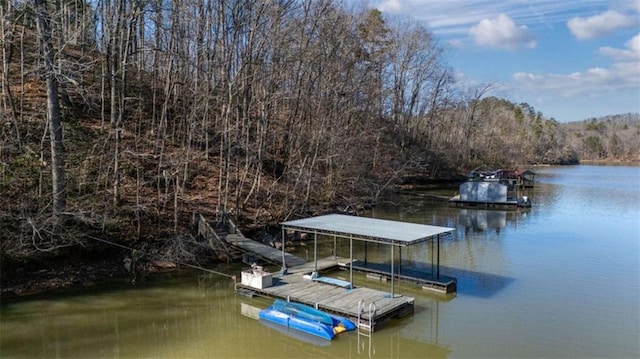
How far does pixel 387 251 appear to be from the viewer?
19422 mm

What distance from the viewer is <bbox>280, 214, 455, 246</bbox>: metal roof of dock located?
40.8 ft

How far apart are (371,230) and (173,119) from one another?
47.3ft

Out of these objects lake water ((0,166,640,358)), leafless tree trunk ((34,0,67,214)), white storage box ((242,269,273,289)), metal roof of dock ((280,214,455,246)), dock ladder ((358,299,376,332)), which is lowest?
lake water ((0,166,640,358))

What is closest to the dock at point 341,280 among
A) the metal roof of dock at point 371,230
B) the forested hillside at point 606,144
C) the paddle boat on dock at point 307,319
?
the metal roof of dock at point 371,230

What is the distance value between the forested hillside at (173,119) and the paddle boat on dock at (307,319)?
579 centimetres

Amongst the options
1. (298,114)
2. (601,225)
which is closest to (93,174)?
(298,114)

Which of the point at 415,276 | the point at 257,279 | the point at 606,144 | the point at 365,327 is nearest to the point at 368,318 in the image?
the point at 365,327

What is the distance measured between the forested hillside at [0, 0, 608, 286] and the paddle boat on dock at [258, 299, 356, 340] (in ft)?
19.0

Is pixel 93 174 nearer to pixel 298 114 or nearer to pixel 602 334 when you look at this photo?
pixel 298 114

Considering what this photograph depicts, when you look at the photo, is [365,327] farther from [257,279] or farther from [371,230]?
[257,279]

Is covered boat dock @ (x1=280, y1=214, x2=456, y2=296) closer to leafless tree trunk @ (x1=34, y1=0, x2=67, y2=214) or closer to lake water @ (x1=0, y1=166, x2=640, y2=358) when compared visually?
lake water @ (x1=0, y1=166, x2=640, y2=358)

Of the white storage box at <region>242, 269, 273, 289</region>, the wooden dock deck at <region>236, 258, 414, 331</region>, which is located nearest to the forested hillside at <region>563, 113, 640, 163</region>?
the wooden dock deck at <region>236, 258, 414, 331</region>

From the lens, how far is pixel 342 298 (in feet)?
40.4

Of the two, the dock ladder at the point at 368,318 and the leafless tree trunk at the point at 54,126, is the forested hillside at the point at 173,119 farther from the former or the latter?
the dock ladder at the point at 368,318
